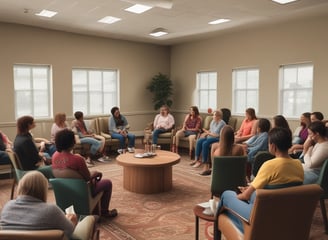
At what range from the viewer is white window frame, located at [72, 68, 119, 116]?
26.8 ft

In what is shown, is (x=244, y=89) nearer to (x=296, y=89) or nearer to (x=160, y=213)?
(x=296, y=89)

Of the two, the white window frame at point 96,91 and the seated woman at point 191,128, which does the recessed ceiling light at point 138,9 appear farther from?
the white window frame at point 96,91

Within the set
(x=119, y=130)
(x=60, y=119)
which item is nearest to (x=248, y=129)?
(x=119, y=130)

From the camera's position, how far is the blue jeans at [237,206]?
2354mm

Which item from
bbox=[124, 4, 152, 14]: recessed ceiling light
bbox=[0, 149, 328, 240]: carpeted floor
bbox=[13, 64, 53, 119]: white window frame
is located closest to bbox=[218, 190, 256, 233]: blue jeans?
bbox=[0, 149, 328, 240]: carpeted floor

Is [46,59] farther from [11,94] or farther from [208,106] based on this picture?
[208,106]

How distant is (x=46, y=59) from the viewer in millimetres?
7383

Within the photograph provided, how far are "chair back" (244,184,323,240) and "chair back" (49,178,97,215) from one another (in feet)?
5.14

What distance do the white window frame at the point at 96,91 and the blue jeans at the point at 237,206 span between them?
6231 mm

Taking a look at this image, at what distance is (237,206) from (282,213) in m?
0.36

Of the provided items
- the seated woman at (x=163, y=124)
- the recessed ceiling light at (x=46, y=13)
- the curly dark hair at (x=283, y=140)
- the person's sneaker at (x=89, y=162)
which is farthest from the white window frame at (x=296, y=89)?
the recessed ceiling light at (x=46, y=13)

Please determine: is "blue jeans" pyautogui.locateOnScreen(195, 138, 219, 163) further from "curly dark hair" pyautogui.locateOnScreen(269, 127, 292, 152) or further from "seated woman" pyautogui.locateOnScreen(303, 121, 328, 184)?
"curly dark hair" pyautogui.locateOnScreen(269, 127, 292, 152)

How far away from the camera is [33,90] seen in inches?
292

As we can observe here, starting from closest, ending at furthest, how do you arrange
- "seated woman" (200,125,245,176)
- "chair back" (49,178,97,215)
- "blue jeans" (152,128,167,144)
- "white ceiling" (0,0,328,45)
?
"chair back" (49,178,97,215)
"seated woman" (200,125,245,176)
"white ceiling" (0,0,328,45)
"blue jeans" (152,128,167,144)
